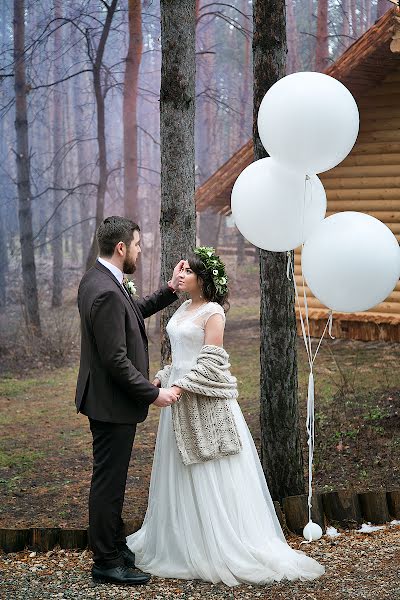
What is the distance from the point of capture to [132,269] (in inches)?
174

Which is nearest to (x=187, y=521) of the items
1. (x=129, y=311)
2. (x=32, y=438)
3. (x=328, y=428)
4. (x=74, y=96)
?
(x=129, y=311)

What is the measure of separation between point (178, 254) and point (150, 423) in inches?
183

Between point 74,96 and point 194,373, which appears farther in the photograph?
point 74,96

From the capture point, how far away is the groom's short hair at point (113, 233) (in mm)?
4309

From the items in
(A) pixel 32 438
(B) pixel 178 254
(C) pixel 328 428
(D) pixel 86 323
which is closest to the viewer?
(D) pixel 86 323

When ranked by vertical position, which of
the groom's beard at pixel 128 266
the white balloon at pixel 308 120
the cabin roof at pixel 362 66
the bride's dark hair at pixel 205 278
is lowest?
the bride's dark hair at pixel 205 278

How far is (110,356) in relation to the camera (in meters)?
4.15

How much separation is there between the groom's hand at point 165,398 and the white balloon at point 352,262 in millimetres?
926

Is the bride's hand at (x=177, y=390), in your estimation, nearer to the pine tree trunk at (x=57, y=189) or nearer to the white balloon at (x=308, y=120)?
the white balloon at (x=308, y=120)

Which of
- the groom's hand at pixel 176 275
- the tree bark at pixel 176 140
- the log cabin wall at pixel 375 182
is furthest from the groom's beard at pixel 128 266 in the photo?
the log cabin wall at pixel 375 182

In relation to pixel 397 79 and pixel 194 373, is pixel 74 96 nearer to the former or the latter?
pixel 397 79

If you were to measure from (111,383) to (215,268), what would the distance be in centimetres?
84

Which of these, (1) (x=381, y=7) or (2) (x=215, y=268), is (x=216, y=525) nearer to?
(2) (x=215, y=268)

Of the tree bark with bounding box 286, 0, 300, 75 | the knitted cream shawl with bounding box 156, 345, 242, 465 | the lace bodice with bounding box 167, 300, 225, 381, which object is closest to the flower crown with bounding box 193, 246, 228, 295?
the lace bodice with bounding box 167, 300, 225, 381
